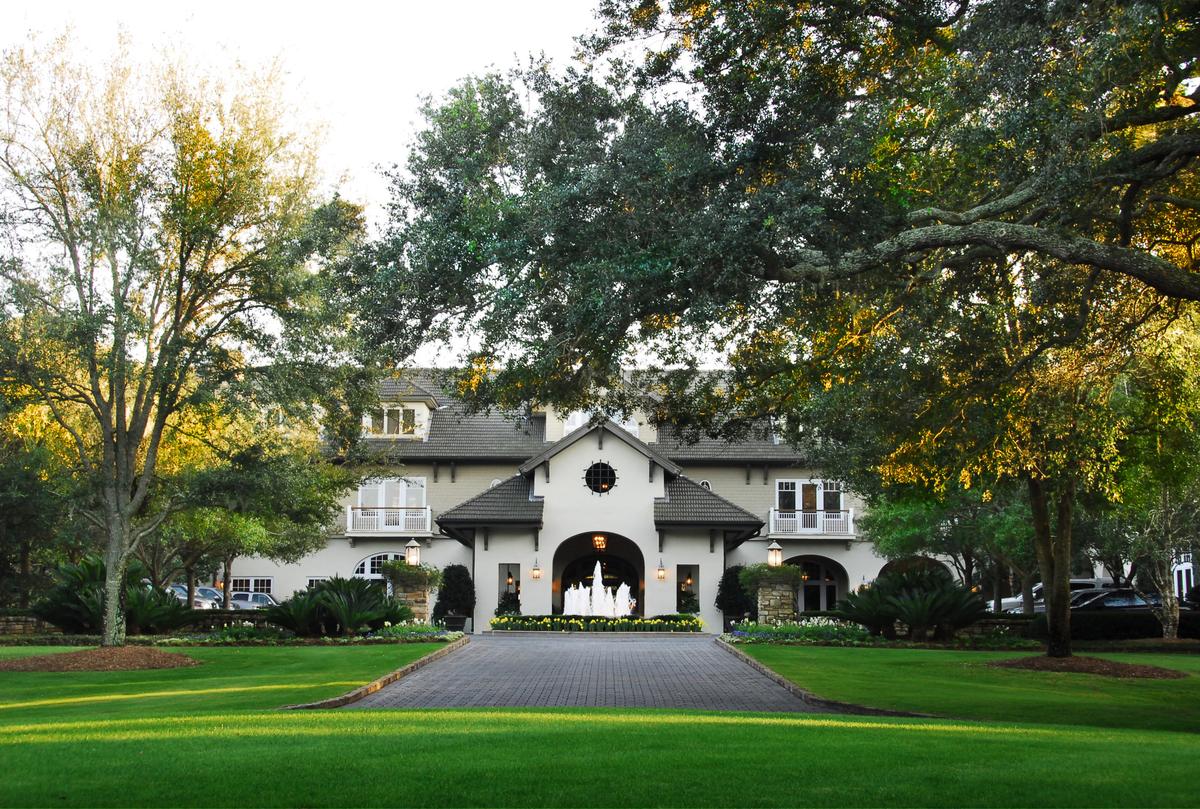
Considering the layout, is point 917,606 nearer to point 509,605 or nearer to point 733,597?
point 733,597

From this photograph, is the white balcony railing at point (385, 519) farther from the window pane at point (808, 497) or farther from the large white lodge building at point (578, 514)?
the window pane at point (808, 497)

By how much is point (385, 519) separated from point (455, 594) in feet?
26.4

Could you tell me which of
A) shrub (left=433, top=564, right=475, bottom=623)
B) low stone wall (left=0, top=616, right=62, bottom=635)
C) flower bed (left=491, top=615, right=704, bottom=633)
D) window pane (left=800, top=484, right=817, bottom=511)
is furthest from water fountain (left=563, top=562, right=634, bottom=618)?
low stone wall (left=0, top=616, right=62, bottom=635)

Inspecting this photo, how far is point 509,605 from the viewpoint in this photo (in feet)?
Answer: 130

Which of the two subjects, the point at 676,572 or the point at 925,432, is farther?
the point at 676,572

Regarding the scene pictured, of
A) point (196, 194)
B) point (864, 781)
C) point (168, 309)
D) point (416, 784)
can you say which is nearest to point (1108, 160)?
point (864, 781)

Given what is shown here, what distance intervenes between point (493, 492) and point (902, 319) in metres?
26.5

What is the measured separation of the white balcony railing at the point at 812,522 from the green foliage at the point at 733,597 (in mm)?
6464

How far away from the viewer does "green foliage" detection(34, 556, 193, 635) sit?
28.9m

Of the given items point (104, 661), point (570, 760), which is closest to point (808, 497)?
point (104, 661)

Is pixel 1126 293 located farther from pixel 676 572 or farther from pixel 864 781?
pixel 676 572

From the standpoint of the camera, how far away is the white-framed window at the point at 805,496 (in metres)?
46.9

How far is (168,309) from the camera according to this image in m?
23.1

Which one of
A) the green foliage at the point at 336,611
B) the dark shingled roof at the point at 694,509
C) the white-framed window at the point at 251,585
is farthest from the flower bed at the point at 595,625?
the white-framed window at the point at 251,585
